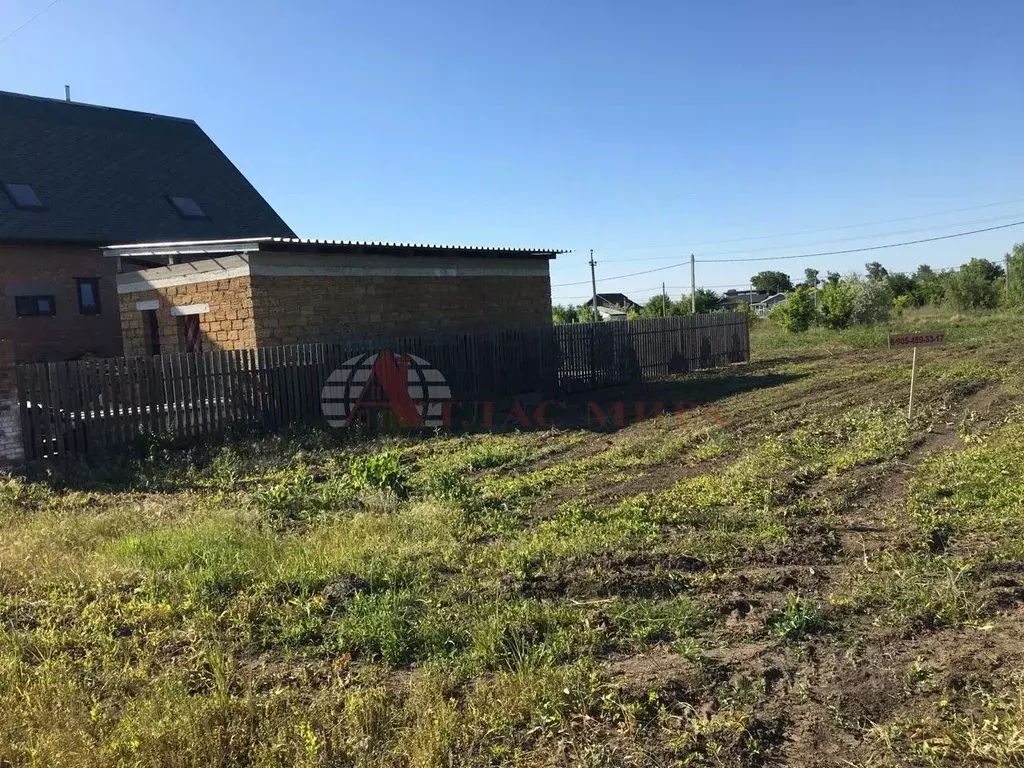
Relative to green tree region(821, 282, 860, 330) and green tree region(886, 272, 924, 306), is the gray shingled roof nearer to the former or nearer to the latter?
green tree region(821, 282, 860, 330)

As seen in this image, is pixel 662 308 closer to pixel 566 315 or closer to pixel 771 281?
pixel 566 315

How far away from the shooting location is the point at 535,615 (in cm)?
421

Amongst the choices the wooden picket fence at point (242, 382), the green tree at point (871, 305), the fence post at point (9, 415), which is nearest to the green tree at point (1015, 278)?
the green tree at point (871, 305)

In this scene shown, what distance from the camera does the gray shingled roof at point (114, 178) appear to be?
21.2 metres

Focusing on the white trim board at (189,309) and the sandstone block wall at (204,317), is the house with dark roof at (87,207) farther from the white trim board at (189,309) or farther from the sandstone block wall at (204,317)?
the white trim board at (189,309)

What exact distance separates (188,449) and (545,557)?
758 cm

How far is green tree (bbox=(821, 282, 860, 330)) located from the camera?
Result: 3612 cm

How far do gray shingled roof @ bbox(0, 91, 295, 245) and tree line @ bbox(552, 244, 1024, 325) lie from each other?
1980 cm

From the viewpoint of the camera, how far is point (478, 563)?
530 cm

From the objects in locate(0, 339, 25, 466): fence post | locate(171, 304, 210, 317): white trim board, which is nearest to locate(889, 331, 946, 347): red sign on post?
locate(0, 339, 25, 466): fence post

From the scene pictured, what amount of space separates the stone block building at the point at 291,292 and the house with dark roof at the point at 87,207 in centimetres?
517

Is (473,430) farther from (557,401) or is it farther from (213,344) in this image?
(213,344)

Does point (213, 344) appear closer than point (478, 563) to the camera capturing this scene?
No

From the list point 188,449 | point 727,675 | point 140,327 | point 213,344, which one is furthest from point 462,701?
point 140,327
